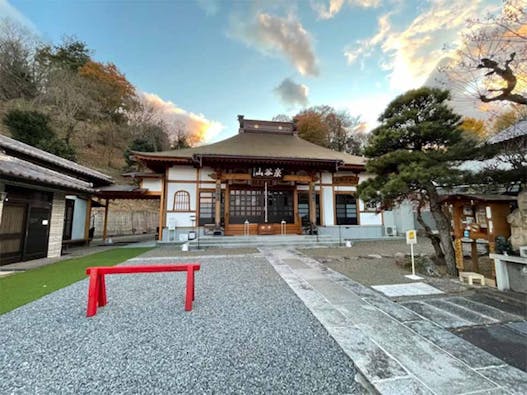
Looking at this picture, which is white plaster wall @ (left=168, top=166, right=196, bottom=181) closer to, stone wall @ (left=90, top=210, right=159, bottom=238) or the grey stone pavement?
the grey stone pavement

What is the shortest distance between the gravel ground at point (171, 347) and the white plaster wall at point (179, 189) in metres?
7.26

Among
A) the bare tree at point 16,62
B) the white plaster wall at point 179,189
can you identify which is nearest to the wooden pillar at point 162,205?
the white plaster wall at point 179,189

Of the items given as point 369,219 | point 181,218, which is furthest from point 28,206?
point 369,219

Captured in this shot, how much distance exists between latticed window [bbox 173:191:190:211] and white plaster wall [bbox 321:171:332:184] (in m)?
7.55

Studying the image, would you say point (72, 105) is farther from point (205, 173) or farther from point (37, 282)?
point (37, 282)

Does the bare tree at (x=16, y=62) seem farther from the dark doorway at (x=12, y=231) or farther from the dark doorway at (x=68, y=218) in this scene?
the dark doorway at (x=12, y=231)

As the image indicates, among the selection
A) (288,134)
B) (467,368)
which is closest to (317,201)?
(288,134)

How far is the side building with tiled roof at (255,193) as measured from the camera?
10680 mm

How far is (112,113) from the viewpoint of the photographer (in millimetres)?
25500

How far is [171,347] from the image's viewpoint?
2.24 metres

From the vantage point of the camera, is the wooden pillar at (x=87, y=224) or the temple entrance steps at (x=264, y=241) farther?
the wooden pillar at (x=87, y=224)

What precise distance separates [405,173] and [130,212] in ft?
61.8

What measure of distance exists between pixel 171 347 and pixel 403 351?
232cm

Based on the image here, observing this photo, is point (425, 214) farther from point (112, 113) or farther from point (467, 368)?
point (112, 113)
